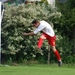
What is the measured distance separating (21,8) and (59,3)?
427 centimetres

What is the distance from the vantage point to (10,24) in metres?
20.6

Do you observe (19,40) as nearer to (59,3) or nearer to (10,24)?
(10,24)

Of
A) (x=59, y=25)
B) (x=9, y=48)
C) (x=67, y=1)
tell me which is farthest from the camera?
(x=67, y=1)

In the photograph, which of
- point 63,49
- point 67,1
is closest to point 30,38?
point 63,49

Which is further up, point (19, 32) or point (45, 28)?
point (19, 32)

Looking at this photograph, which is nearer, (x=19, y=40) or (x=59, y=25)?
(x=19, y=40)

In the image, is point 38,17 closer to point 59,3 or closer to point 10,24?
point 10,24

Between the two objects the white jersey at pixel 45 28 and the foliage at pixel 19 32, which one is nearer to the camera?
the white jersey at pixel 45 28

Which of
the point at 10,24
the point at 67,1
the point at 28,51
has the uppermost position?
the point at 67,1

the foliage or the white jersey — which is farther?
the foliage

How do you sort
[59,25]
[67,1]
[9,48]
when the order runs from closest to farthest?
[9,48], [59,25], [67,1]

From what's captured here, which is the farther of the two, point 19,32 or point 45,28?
point 19,32

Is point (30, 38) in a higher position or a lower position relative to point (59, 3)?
lower

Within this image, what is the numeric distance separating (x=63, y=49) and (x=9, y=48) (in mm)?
3104
